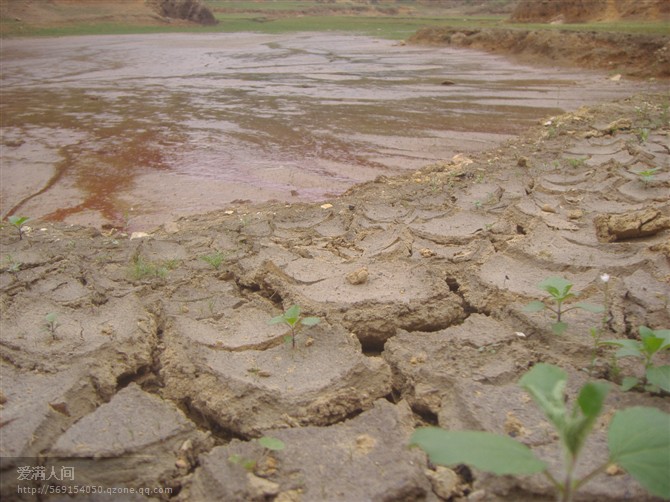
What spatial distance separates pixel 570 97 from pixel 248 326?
6.90m

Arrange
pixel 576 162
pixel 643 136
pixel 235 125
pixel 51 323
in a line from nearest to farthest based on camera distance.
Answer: pixel 51 323 → pixel 576 162 → pixel 643 136 → pixel 235 125

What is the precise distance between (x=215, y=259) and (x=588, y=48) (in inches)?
455

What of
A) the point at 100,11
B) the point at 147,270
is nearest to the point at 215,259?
the point at 147,270

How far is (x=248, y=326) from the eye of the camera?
1.92 m

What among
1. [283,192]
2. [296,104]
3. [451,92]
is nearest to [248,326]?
[283,192]

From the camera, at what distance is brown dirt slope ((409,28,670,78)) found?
998cm

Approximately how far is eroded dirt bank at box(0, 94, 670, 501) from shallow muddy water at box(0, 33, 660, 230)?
0.85 m

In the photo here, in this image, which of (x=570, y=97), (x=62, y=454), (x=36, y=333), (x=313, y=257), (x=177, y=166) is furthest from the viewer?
(x=570, y=97)

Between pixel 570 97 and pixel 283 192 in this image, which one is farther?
pixel 570 97

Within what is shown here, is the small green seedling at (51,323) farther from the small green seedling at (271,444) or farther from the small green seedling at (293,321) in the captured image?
the small green seedling at (271,444)

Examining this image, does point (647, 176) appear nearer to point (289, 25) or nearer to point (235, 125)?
point (235, 125)

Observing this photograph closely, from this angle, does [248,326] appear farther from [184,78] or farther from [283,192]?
[184,78]

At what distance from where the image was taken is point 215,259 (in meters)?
2.44

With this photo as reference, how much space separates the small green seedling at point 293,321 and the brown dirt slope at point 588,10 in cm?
1786
